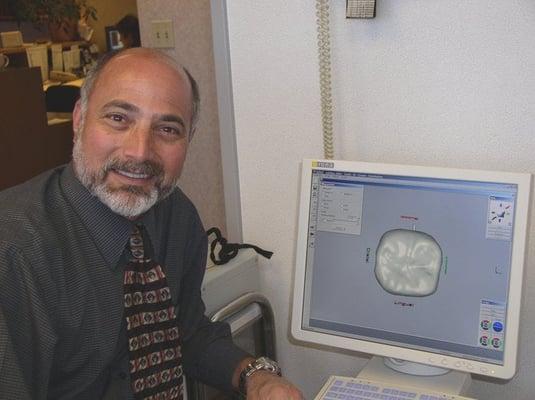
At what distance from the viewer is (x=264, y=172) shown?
1.52 metres

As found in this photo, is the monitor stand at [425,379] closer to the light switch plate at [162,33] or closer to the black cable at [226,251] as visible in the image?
the black cable at [226,251]

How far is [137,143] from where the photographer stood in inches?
45.1

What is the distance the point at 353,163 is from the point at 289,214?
32 cm

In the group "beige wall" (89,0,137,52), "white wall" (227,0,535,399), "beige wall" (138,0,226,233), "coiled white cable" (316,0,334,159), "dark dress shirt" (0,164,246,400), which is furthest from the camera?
"beige wall" (89,0,137,52)

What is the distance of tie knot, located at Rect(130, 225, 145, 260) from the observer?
1221 mm

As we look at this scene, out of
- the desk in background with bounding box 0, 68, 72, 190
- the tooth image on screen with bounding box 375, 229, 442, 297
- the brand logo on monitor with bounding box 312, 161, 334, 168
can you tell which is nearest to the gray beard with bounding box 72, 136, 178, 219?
the brand logo on monitor with bounding box 312, 161, 334, 168

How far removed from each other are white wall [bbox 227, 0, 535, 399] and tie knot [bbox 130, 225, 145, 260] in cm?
37

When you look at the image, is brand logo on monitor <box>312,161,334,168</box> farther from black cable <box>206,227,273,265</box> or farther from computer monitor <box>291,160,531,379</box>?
black cable <box>206,227,273,265</box>

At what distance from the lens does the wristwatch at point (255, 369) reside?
127 cm

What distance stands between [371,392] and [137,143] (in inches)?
22.7

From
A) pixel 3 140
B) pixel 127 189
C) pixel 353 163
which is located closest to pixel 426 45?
pixel 353 163

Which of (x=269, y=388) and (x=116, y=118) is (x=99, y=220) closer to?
(x=116, y=118)

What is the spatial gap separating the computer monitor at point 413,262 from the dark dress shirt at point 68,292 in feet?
0.80

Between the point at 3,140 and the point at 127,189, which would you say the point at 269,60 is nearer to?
the point at 127,189
